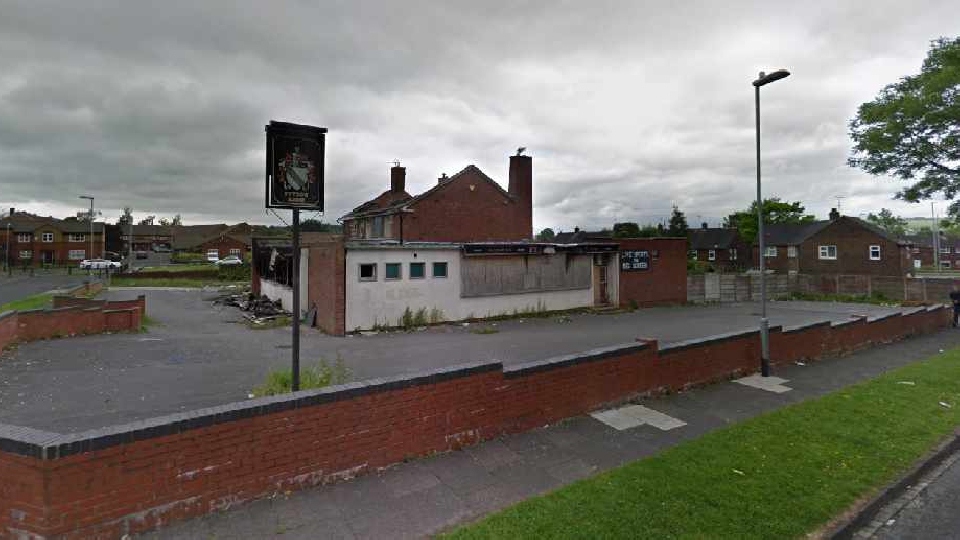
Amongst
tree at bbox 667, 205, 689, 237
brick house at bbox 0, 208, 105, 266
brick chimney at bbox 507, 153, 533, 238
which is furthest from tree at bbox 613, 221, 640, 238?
brick house at bbox 0, 208, 105, 266

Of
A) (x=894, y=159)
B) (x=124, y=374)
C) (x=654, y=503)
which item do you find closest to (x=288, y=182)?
(x=654, y=503)

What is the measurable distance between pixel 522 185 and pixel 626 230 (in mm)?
48103

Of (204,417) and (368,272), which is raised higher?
(368,272)

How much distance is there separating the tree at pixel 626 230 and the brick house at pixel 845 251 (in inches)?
813

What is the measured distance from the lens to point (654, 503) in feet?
14.3

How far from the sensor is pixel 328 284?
17.2 meters

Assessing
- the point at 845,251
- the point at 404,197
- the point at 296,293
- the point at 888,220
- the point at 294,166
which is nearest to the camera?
the point at 294,166

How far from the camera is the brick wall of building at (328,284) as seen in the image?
16.3 m

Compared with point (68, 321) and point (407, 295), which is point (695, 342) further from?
point (68, 321)

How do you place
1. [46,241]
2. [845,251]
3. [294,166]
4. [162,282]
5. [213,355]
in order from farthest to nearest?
[46,241]
[845,251]
[162,282]
[213,355]
[294,166]

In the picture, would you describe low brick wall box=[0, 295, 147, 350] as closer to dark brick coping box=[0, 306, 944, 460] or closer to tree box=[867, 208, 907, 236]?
dark brick coping box=[0, 306, 944, 460]

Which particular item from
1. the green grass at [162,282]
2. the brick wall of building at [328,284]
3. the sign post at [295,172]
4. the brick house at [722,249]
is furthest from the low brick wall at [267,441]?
the brick house at [722,249]

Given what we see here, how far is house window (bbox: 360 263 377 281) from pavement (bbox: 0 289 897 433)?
219 cm

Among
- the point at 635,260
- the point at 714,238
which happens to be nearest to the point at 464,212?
the point at 635,260
